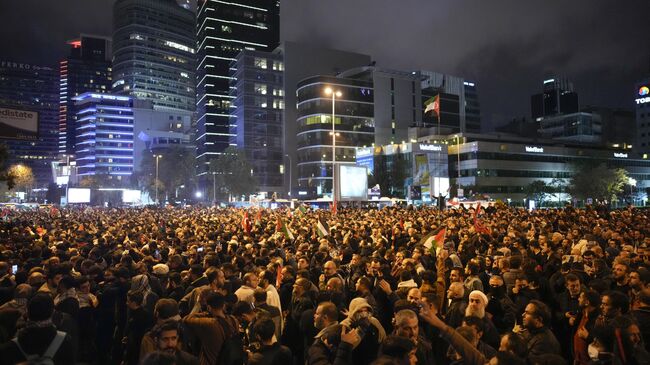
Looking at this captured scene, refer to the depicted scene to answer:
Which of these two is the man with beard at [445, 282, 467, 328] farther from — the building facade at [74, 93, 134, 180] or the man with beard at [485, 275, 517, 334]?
the building facade at [74, 93, 134, 180]

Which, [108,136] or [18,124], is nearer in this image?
[18,124]

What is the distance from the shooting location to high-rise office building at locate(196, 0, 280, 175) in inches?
5699

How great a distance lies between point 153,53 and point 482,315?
19868 cm

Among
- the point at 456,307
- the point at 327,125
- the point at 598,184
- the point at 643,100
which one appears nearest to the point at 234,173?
the point at 327,125

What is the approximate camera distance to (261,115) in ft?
370

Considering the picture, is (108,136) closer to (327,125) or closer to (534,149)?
(327,125)

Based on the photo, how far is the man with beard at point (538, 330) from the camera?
16.0 feet

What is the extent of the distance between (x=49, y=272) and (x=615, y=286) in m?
9.30

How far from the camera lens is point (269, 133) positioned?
372ft

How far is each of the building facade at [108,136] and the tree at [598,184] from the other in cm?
13613

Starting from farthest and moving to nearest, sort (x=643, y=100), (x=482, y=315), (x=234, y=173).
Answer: (x=643, y=100) → (x=234, y=173) → (x=482, y=315)

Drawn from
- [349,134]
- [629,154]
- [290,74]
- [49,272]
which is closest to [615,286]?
[49,272]

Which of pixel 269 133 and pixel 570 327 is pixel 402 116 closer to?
pixel 269 133

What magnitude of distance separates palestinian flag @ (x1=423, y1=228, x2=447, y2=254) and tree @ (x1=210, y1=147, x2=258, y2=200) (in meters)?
81.0
